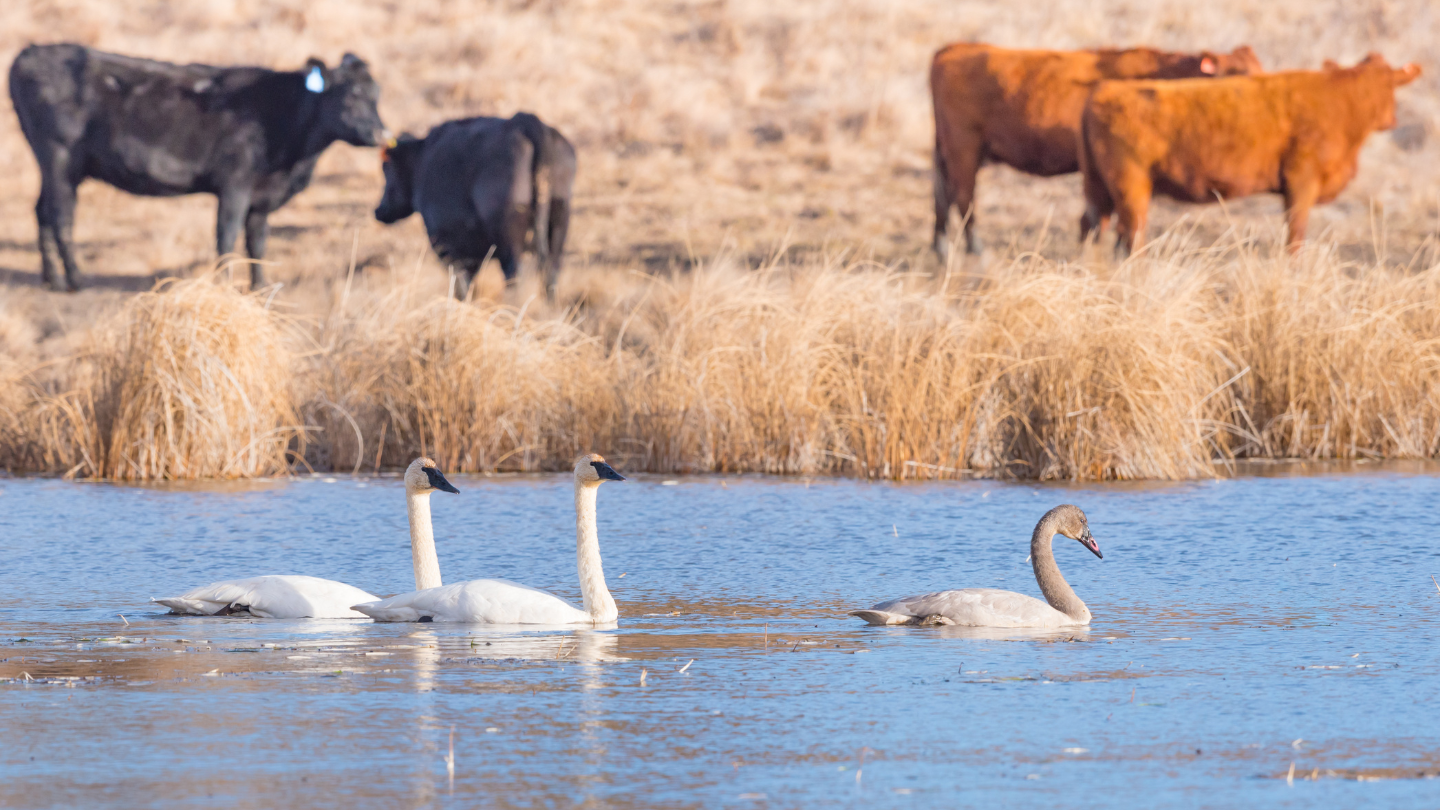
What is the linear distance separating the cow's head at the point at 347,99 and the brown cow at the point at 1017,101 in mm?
6652

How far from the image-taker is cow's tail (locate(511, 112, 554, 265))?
22.1 metres

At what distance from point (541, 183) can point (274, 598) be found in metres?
13.1

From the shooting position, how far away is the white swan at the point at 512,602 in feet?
29.5

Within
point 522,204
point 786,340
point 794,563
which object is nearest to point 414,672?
point 794,563

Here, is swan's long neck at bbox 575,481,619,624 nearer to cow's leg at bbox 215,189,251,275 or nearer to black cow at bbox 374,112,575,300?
black cow at bbox 374,112,575,300

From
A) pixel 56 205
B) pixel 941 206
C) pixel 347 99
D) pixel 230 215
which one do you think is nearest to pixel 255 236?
pixel 230 215

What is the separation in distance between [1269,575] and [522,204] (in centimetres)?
1244

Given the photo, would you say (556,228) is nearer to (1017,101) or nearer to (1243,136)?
(1243,136)

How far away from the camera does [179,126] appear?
24453 mm

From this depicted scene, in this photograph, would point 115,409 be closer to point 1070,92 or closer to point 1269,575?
point 1269,575

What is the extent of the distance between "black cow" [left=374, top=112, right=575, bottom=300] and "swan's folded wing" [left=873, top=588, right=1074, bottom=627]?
1307cm

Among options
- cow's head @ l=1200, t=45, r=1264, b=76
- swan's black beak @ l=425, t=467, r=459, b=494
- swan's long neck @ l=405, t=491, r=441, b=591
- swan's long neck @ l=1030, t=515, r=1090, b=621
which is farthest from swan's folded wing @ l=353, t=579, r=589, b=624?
cow's head @ l=1200, t=45, r=1264, b=76

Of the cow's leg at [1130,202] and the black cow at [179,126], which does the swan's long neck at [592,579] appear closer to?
the cow's leg at [1130,202]

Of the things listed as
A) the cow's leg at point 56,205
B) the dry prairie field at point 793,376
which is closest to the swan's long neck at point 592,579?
the dry prairie field at point 793,376
